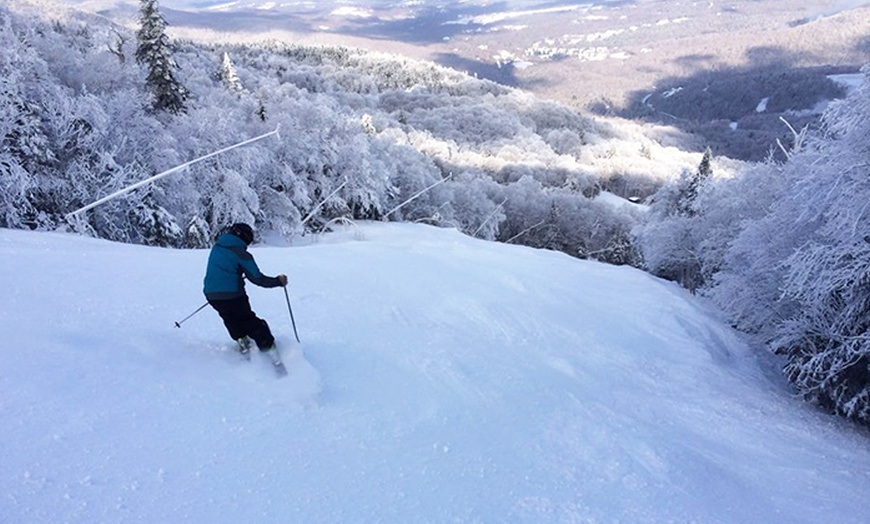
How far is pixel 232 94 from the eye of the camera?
154ft

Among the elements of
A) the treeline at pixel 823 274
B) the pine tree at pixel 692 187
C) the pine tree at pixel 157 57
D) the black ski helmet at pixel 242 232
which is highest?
the pine tree at pixel 157 57

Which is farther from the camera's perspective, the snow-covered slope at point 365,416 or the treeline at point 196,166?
the treeline at point 196,166

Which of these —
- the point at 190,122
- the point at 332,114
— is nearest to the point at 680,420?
the point at 190,122

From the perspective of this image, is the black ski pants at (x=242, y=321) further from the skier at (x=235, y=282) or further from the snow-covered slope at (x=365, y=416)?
the snow-covered slope at (x=365, y=416)

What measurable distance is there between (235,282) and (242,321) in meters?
0.50

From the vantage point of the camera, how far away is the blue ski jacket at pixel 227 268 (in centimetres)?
694

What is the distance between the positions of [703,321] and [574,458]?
10907mm

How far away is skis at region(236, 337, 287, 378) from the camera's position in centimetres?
702

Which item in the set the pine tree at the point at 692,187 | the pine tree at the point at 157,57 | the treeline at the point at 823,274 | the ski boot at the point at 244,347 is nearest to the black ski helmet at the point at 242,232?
the ski boot at the point at 244,347

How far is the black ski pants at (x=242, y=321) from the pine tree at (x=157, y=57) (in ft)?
94.1

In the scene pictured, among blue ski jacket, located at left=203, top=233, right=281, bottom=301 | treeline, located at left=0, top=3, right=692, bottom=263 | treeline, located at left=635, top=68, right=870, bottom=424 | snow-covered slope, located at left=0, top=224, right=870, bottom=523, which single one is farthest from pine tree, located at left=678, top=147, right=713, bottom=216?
blue ski jacket, located at left=203, top=233, right=281, bottom=301

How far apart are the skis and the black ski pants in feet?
0.30

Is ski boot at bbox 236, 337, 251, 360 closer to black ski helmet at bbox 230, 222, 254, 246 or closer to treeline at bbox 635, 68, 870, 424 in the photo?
black ski helmet at bbox 230, 222, 254, 246

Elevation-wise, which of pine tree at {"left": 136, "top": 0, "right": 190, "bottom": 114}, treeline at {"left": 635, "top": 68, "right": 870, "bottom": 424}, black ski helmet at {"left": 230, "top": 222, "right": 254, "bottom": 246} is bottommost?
treeline at {"left": 635, "top": 68, "right": 870, "bottom": 424}
